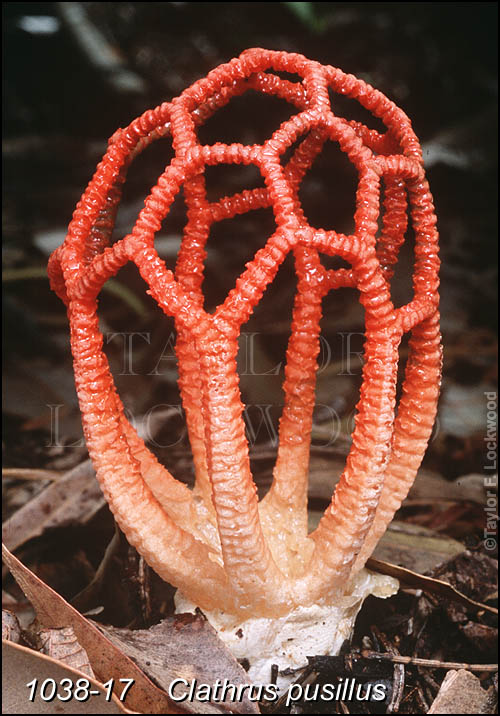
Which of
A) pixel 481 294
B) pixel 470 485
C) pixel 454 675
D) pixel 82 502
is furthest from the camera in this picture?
pixel 481 294

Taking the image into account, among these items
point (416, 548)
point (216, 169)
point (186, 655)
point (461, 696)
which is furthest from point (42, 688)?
point (216, 169)

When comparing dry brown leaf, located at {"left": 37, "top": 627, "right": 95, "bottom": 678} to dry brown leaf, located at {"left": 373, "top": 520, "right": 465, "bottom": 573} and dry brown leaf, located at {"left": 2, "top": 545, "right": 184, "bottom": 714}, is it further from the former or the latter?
dry brown leaf, located at {"left": 373, "top": 520, "right": 465, "bottom": 573}

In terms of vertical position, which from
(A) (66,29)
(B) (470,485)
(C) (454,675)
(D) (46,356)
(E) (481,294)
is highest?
(A) (66,29)

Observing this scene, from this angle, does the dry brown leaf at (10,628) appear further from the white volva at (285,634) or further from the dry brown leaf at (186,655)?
the white volva at (285,634)

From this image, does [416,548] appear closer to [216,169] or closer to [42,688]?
[42,688]

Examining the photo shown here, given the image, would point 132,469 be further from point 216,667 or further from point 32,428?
point 32,428

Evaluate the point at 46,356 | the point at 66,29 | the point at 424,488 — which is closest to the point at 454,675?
the point at 424,488

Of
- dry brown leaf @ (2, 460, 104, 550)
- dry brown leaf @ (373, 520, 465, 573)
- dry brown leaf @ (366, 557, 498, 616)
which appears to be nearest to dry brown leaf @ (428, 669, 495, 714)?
dry brown leaf @ (366, 557, 498, 616)

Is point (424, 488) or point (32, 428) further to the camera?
point (32, 428)
